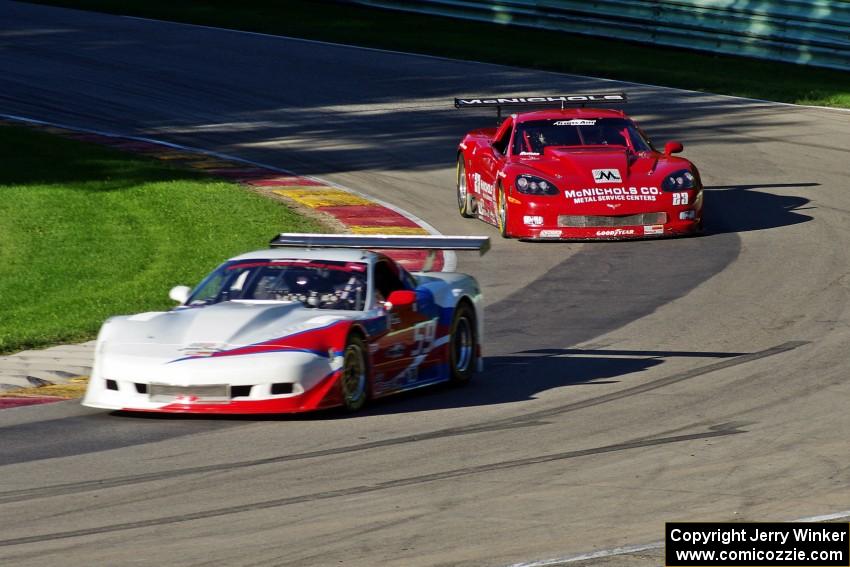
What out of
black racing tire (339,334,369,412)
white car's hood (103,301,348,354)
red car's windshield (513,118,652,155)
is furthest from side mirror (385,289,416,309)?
red car's windshield (513,118,652,155)

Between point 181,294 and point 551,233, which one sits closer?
point 181,294

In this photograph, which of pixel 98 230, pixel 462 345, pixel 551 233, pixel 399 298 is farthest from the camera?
pixel 98 230

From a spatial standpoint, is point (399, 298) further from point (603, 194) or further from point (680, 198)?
point (680, 198)

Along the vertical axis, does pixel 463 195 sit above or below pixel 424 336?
below

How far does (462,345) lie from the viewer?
1244cm

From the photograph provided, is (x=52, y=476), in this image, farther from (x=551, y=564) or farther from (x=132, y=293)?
(x=132, y=293)

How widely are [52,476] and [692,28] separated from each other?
82.8 ft

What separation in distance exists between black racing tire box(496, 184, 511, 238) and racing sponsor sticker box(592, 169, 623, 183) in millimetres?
1117

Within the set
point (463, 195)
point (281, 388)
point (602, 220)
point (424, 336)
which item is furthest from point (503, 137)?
point (281, 388)

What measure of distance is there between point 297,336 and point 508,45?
23246 millimetres

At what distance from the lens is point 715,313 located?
49.2 feet

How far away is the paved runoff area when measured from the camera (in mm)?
12031

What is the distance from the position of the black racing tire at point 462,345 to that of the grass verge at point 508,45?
17.2 m

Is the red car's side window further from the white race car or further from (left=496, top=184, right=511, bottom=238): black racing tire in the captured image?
the white race car
